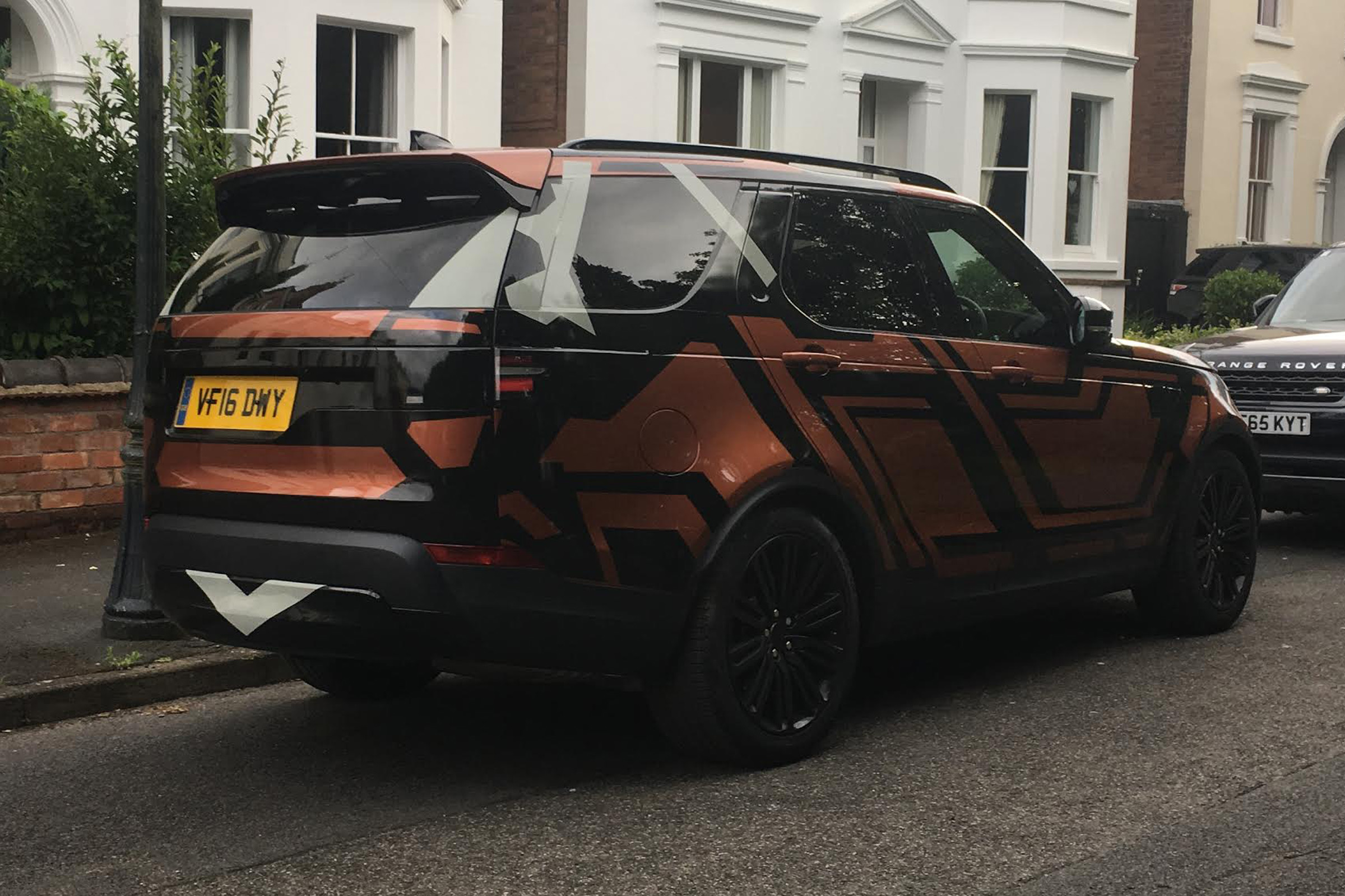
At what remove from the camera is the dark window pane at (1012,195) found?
22906 millimetres

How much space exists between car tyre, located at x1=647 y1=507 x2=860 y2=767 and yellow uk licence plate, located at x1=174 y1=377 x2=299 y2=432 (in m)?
1.30

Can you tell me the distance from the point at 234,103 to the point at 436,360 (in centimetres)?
1088

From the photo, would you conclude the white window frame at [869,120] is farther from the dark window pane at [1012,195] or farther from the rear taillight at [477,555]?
the rear taillight at [477,555]

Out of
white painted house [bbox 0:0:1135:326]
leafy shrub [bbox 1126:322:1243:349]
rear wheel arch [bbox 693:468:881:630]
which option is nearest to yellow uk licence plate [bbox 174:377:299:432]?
rear wheel arch [bbox 693:468:881:630]

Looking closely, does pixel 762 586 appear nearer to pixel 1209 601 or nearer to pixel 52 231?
pixel 1209 601

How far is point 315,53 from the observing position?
14719 mm

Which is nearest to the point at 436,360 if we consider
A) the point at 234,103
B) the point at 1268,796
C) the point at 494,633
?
the point at 494,633

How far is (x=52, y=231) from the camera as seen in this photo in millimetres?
9453

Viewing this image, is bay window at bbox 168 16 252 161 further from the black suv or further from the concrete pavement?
the black suv

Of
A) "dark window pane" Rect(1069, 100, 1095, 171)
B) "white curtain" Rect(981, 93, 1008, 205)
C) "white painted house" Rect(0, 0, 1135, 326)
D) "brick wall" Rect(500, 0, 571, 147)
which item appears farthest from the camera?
"dark window pane" Rect(1069, 100, 1095, 171)

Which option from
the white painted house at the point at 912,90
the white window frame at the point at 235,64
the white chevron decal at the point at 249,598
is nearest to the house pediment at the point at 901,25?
the white painted house at the point at 912,90

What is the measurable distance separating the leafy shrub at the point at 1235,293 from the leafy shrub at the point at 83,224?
1464 cm

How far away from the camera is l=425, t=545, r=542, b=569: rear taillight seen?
15.3 feet

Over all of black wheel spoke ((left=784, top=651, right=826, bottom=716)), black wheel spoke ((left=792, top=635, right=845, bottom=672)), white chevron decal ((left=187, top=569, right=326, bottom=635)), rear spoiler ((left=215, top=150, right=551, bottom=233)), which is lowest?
black wheel spoke ((left=784, top=651, right=826, bottom=716))
